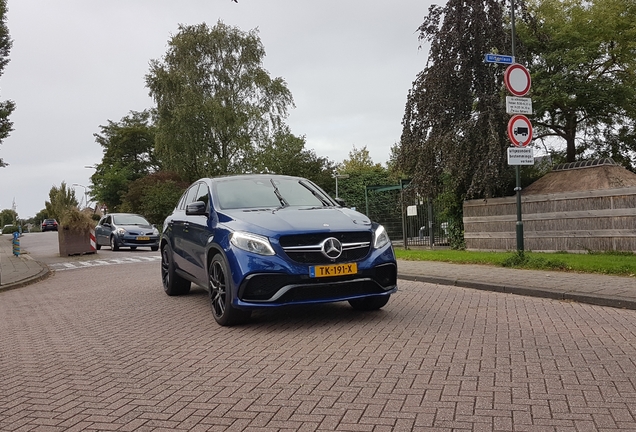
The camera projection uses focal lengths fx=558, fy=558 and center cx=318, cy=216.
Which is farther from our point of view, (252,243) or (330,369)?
(252,243)

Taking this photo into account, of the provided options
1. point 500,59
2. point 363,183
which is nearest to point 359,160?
point 363,183

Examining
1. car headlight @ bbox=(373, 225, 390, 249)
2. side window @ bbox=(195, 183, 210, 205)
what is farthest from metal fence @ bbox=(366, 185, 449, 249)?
car headlight @ bbox=(373, 225, 390, 249)

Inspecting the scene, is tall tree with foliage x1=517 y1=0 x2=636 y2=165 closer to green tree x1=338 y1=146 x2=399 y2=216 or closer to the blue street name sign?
green tree x1=338 y1=146 x2=399 y2=216

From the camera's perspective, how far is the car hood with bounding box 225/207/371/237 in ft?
19.2

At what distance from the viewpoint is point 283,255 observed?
5691mm

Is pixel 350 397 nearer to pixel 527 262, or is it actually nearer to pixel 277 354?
pixel 277 354

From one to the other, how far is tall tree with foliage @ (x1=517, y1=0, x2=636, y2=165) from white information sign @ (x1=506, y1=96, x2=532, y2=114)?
13.4m

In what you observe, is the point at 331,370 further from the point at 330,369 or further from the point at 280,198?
the point at 280,198

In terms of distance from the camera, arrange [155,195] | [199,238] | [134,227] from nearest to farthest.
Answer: [199,238] → [134,227] → [155,195]

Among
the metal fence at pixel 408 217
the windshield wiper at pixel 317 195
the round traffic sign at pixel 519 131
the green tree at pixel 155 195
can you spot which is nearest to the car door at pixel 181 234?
the windshield wiper at pixel 317 195

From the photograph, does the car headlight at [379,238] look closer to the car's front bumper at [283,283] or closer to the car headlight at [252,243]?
the car's front bumper at [283,283]

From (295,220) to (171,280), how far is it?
11.9 ft

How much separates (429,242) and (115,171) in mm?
51881

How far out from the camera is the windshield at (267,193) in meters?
6.99
